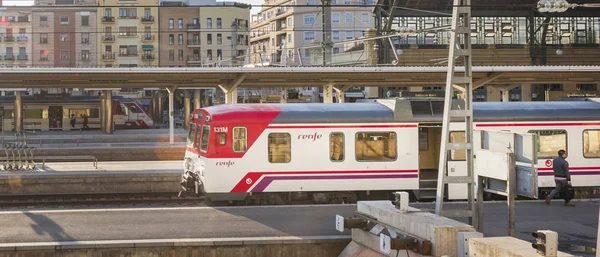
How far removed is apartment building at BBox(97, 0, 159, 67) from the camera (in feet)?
283

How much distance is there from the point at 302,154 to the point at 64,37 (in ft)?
236

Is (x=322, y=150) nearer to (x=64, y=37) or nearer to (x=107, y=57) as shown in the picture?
(x=107, y=57)

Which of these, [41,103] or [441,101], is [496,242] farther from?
[41,103]

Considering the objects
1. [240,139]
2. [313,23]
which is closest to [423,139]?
[240,139]

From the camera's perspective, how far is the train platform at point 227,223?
1387 cm

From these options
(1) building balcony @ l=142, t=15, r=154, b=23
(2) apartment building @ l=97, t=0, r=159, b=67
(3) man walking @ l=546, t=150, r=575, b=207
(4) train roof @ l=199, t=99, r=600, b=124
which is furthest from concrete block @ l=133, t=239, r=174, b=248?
(1) building balcony @ l=142, t=15, r=154, b=23

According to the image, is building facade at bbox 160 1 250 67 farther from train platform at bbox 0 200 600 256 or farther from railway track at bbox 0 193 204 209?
train platform at bbox 0 200 600 256

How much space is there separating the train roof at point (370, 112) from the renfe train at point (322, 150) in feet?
0.08

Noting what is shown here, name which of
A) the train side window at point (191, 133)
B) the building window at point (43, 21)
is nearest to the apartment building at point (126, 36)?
the building window at point (43, 21)

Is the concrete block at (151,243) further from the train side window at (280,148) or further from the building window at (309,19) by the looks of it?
the building window at (309,19)

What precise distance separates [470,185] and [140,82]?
2127 centimetres

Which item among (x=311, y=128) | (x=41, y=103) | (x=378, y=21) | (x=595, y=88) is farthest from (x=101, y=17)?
(x=311, y=128)

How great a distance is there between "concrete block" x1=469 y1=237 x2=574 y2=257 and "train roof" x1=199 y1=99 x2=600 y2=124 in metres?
8.94

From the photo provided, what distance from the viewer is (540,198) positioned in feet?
67.9
